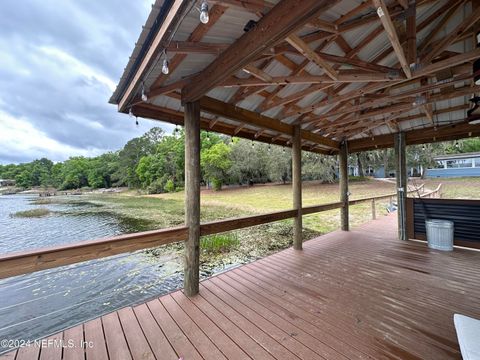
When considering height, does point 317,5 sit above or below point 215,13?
below

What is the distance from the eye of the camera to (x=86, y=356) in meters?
1.52

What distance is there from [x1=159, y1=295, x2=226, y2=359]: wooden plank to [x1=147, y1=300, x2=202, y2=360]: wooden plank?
0.03 metres

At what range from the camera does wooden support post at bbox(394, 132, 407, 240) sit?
15.2 feet

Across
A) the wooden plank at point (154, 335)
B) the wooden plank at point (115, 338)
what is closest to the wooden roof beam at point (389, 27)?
the wooden plank at point (154, 335)

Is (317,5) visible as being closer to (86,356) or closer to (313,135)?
(86,356)

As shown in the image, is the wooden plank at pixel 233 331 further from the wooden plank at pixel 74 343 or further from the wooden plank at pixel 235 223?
the wooden plank at pixel 74 343

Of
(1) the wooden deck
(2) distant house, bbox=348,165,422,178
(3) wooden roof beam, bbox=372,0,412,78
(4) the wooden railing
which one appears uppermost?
(3) wooden roof beam, bbox=372,0,412,78

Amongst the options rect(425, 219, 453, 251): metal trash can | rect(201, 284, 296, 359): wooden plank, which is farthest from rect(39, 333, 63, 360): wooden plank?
rect(425, 219, 453, 251): metal trash can

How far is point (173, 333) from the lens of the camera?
176 centimetres

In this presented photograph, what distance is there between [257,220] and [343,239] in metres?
2.82

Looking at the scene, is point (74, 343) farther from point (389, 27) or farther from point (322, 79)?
point (389, 27)

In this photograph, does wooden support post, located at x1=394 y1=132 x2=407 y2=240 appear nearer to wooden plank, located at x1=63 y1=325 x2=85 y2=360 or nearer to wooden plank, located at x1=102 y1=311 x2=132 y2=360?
wooden plank, located at x1=102 y1=311 x2=132 y2=360

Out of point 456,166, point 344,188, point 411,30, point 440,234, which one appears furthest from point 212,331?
point 456,166

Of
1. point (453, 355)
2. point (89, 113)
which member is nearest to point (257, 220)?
point (453, 355)
